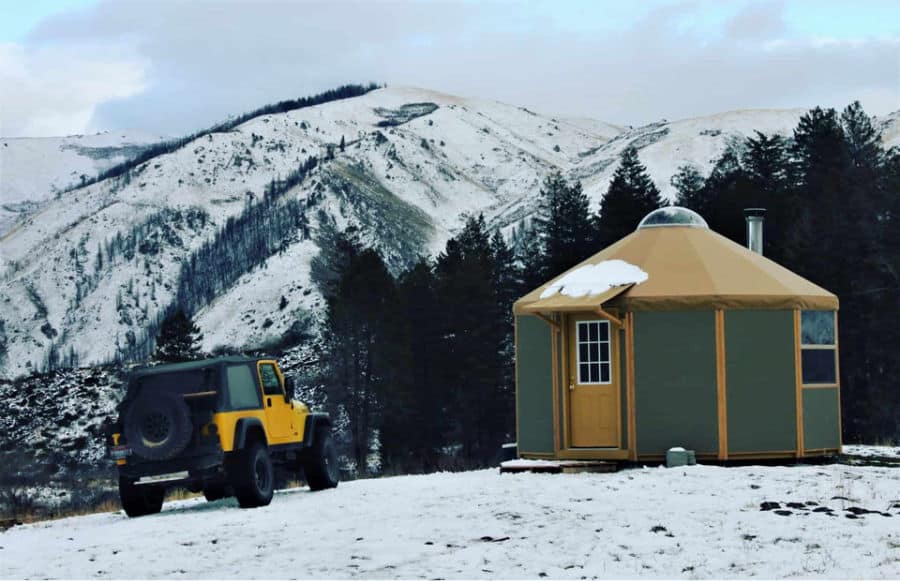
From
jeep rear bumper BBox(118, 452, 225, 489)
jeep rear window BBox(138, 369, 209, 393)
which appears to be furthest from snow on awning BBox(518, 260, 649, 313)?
jeep rear bumper BBox(118, 452, 225, 489)

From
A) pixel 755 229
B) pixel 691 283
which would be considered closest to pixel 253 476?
pixel 691 283

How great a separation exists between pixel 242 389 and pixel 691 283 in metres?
7.32

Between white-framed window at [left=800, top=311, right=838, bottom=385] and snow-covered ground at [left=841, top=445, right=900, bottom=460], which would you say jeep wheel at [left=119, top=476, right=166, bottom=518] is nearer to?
white-framed window at [left=800, top=311, right=838, bottom=385]

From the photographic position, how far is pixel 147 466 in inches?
634

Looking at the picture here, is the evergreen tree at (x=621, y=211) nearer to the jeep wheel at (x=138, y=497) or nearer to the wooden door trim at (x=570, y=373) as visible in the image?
the wooden door trim at (x=570, y=373)

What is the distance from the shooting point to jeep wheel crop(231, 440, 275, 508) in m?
16.1

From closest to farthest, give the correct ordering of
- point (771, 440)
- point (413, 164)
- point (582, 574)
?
1. point (582, 574)
2. point (771, 440)
3. point (413, 164)

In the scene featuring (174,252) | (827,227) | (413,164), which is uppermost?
(413,164)

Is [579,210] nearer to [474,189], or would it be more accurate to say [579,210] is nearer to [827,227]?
[827,227]

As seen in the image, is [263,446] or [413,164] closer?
[263,446]

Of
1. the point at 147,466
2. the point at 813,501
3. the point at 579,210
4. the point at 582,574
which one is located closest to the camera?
the point at 582,574

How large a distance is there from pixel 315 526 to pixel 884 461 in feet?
35.3

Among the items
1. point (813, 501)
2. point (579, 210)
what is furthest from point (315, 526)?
point (579, 210)

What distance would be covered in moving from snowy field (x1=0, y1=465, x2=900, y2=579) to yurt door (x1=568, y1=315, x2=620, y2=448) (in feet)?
9.01
